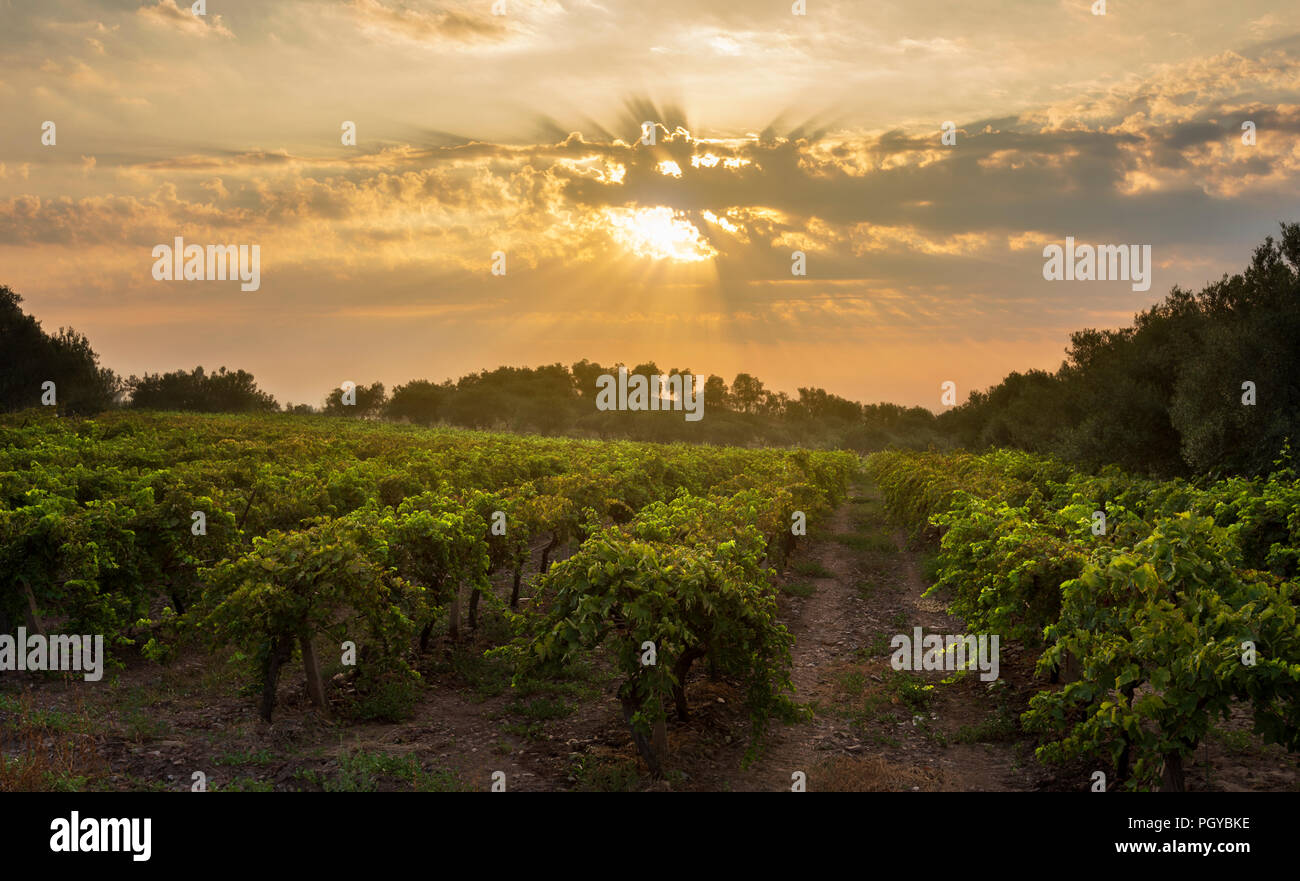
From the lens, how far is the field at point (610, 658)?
778 centimetres

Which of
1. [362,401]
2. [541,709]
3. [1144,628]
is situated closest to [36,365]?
[362,401]

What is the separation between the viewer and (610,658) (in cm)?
1364

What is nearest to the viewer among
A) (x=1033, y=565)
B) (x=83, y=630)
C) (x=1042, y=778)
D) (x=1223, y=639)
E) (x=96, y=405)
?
(x=1223, y=639)

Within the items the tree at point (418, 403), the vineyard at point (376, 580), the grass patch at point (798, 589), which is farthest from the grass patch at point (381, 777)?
the tree at point (418, 403)

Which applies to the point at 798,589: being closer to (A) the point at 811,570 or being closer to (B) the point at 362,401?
(A) the point at 811,570

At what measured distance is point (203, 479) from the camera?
16.1m

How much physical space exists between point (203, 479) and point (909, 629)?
14.7m

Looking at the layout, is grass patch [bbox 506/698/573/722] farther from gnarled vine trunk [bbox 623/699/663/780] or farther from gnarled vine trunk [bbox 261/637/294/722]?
gnarled vine trunk [bbox 261/637/294/722]

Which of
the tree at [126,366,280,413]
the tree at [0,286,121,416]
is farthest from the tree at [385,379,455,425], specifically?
the tree at [0,286,121,416]

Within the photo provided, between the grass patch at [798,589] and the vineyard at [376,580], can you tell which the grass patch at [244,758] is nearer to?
the vineyard at [376,580]

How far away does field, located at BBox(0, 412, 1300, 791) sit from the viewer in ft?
25.5
